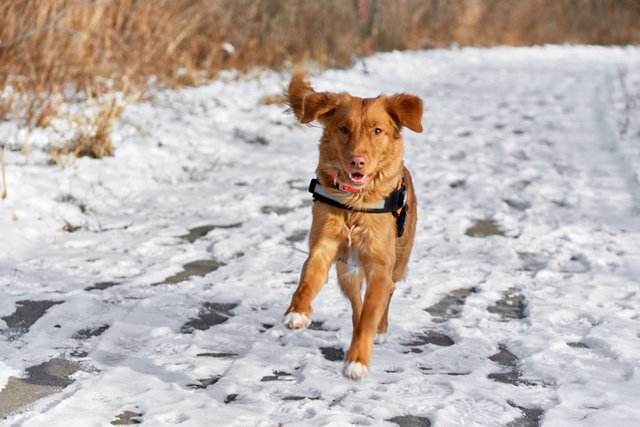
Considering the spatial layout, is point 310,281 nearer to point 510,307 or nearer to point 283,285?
point 283,285

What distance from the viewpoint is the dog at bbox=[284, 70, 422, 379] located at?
370cm

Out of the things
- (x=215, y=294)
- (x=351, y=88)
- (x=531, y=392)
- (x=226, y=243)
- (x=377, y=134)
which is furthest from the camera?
(x=351, y=88)

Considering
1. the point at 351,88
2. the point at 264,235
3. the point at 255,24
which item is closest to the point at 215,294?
the point at 264,235

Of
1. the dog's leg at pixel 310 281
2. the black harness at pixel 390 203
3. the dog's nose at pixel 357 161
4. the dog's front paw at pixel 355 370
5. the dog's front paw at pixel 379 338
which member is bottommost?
the dog's front paw at pixel 379 338

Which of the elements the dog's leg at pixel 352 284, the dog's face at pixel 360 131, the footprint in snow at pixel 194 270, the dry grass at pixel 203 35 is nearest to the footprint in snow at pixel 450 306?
the dog's leg at pixel 352 284

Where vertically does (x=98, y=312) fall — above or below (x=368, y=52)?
below

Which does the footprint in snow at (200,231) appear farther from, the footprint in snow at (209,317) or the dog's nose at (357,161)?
the dog's nose at (357,161)

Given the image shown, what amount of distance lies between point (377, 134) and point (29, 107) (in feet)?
15.8

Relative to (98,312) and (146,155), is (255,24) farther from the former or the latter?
(98,312)

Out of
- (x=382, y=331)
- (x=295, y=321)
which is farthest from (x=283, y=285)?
(x=295, y=321)

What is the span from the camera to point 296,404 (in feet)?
10.5

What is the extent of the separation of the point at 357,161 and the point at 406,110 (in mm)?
501

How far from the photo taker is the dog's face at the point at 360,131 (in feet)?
12.4

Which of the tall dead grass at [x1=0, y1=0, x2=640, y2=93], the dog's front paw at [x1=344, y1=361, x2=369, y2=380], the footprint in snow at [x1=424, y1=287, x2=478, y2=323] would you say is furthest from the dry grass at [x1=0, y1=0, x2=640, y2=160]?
the dog's front paw at [x1=344, y1=361, x2=369, y2=380]
